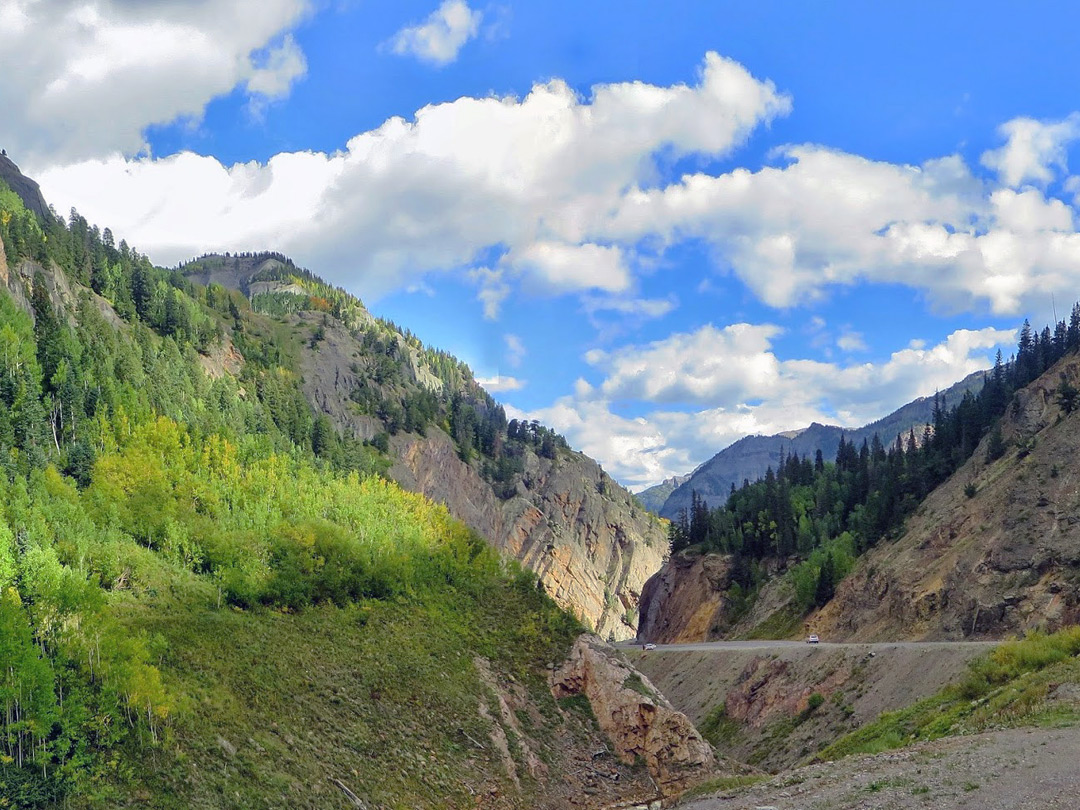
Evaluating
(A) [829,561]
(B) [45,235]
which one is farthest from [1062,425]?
(B) [45,235]

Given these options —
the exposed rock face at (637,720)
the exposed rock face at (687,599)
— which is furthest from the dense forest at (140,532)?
the exposed rock face at (687,599)

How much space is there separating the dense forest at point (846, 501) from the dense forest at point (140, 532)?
5026 centimetres

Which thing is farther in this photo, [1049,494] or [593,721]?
[1049,494]

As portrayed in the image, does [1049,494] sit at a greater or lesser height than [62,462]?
lesser

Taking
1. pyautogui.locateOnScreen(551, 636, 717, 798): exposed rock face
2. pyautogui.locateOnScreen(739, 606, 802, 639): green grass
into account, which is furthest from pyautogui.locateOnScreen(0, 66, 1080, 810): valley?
pyautogui.locateOnScreen(739, 606, 802, 639): green grass

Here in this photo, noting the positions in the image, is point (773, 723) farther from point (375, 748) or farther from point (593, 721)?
point (375, 748)

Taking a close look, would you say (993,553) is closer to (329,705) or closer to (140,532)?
(329,705)

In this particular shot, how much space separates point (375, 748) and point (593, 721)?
16.8 meters

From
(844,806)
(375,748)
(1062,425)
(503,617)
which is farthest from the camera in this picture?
(1062,425)

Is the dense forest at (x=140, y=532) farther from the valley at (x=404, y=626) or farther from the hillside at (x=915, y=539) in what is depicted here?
the hillside at (x=915, y=539)

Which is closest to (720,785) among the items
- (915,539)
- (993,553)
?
(993,553)

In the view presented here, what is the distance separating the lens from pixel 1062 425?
8644cm

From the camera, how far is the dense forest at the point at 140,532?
3575 cm

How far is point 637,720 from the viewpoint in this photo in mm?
53719
